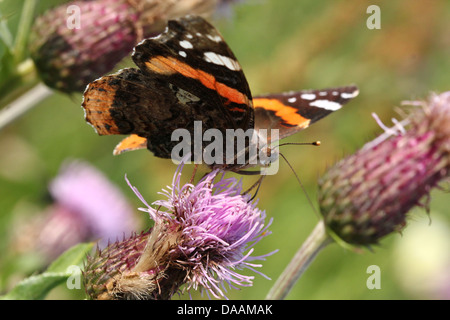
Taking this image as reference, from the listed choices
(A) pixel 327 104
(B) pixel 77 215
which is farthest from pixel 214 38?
(B) pixel 77 215

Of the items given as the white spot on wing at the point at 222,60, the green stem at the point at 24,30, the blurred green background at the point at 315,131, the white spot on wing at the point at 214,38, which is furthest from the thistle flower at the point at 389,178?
the blurred green background at the point at 315,131

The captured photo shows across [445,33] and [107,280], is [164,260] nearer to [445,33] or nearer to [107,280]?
[107,280]

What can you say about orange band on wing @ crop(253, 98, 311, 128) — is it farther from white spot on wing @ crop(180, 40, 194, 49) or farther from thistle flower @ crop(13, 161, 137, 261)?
thistle flower @ crop(13, 161, 137, 261)

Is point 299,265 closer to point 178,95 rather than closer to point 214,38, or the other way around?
point 178,95

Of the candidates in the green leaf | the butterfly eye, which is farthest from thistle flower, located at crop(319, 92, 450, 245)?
the green leaf

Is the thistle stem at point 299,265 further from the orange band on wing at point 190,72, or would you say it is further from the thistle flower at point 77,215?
the thistle flower at point 77,215

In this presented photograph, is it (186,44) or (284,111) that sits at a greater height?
(186,44)
